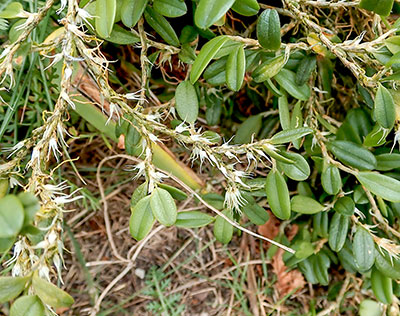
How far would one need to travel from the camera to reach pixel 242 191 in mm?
889

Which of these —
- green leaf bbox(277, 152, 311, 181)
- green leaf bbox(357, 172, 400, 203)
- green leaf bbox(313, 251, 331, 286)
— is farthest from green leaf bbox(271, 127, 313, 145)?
green leaf bbox(313, 251, 331, 286)

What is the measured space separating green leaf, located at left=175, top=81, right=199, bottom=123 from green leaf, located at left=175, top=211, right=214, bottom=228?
0.59 ft

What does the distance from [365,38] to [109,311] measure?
1008 millimetres

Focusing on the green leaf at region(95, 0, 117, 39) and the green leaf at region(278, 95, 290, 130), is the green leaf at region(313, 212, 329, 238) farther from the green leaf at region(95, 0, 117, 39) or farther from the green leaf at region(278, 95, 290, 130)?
the green leaf at region(95, 0, 117, 39)

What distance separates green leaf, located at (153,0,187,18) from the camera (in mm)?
787

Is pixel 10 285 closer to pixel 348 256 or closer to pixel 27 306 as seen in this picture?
pixel 27 306

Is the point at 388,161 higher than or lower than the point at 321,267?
higher

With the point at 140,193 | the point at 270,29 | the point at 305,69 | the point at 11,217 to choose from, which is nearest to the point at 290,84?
the point at 305,69

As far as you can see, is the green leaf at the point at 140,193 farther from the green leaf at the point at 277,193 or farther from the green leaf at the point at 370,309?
the green leaf at the point at 370,309

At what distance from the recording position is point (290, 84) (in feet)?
2.93

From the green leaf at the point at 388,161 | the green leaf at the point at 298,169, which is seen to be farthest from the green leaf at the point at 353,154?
the green leaf at the point at 298,169

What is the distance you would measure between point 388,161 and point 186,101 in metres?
0.43

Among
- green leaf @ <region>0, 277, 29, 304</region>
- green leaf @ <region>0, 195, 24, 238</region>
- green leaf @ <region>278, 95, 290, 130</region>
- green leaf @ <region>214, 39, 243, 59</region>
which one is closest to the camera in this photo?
green leaf @ <region>0, 195, 24, 238</region>

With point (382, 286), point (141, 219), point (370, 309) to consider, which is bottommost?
Result: point (370, 309)
